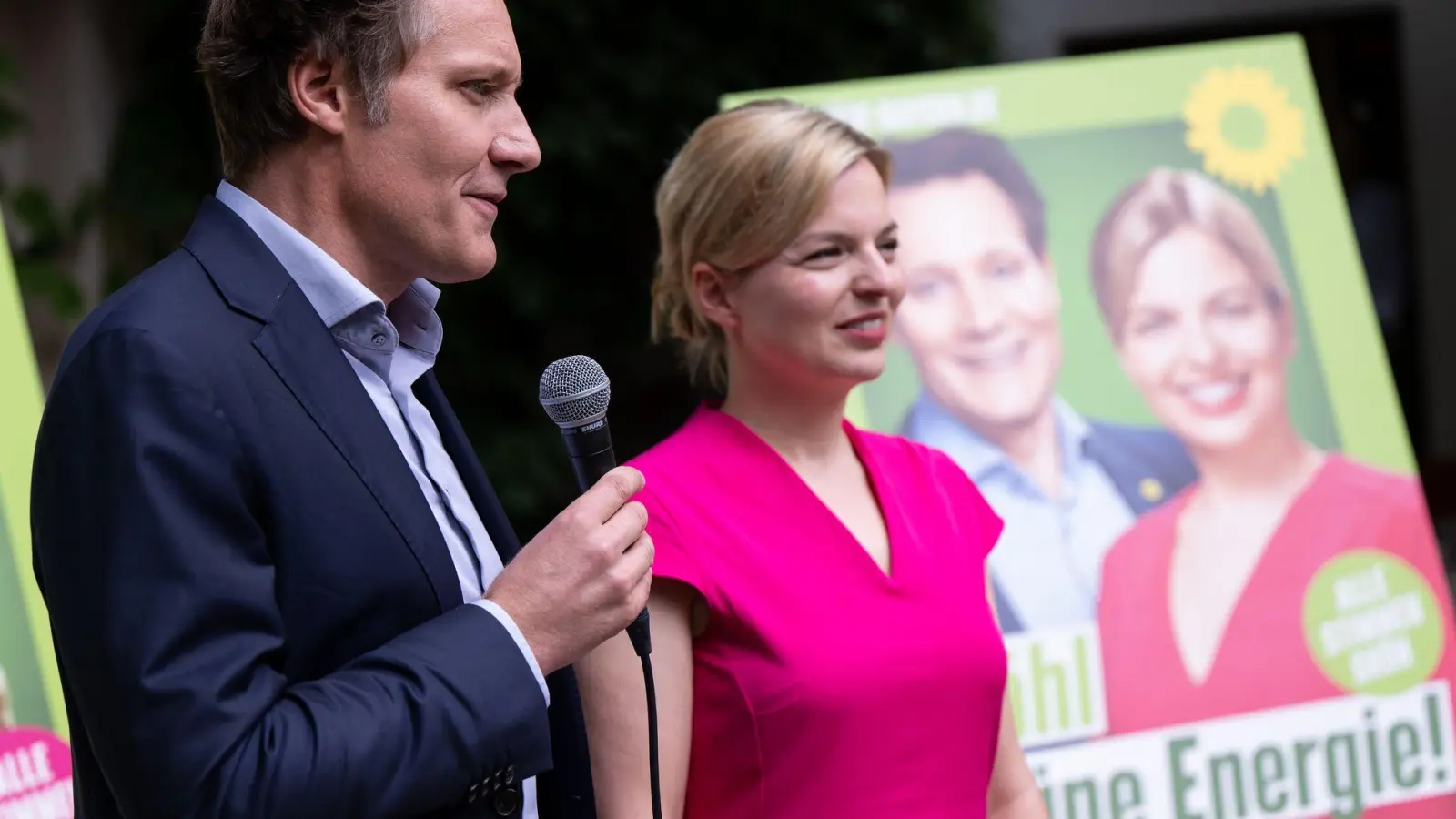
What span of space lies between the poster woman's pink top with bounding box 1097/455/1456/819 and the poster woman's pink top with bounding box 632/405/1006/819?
A: 2.66 ft

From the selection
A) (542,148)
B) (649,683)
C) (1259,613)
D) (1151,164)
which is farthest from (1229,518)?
(542,148)

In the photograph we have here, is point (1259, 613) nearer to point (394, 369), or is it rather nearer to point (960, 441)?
point (960, 441)

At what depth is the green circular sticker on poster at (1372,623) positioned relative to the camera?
2.74 meters

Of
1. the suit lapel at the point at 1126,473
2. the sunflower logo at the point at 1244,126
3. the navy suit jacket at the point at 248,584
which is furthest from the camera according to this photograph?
the sunflower logo at the point at 1244,126

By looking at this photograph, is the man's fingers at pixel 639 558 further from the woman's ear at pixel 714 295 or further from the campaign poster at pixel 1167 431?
the campaign poster at pixel 1167 431

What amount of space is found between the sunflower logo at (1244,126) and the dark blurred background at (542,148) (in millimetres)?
1965

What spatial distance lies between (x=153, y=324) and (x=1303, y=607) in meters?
2.19

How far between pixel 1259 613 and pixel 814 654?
128 cm

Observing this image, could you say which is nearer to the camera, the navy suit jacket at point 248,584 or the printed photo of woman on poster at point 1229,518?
the navy suit jacket at point 248,584

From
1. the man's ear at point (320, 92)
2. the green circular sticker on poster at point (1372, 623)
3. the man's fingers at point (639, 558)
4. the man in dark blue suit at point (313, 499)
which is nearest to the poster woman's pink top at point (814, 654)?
the man in dark blue suit at point (313, 499)

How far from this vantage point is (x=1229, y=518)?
109 inches

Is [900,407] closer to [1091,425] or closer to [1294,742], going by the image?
[1091,425]

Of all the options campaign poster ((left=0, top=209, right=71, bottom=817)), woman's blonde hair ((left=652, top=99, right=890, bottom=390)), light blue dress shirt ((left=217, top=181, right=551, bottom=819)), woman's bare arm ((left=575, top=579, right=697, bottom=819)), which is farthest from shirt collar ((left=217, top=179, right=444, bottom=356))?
campaign poster ((left=0, top=209, right=71, bottom=817))

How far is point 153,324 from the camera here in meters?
1.14
